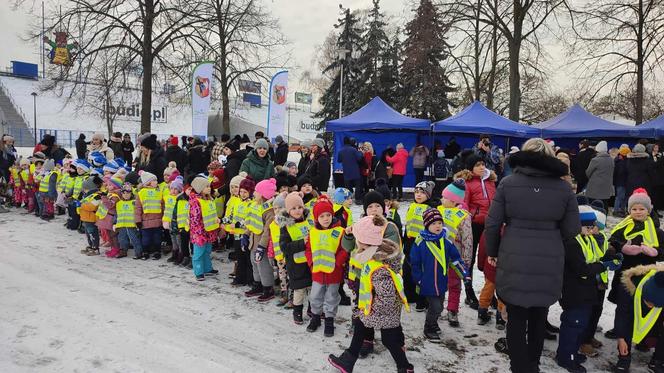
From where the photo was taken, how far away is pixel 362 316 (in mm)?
3393

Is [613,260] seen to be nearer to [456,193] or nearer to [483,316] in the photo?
[483,316]

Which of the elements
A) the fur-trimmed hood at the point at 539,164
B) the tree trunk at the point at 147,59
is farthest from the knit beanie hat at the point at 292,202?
the tree trunk at the point at 147,59

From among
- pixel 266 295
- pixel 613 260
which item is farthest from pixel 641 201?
pixel 266 295

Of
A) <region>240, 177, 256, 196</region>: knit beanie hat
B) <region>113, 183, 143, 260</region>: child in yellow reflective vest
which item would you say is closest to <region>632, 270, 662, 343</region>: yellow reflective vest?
<region>240, 177, 256, 196</region>: knit beanie hat

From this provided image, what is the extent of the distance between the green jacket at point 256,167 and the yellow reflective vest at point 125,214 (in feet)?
5.84

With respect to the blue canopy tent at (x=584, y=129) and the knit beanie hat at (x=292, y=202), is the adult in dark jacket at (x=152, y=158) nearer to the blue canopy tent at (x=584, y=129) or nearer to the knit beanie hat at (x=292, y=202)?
the knit beanie hat at (x=292, y=202)

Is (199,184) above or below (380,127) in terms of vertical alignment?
below

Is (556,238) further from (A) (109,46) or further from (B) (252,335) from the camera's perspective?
(A) (109,46)

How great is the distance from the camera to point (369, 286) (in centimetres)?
333

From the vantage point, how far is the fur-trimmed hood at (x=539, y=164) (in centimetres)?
292

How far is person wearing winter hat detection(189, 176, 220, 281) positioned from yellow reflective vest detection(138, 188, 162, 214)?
1042 mm

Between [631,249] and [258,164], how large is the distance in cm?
488

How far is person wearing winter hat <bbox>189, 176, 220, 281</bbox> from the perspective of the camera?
5.71 meters

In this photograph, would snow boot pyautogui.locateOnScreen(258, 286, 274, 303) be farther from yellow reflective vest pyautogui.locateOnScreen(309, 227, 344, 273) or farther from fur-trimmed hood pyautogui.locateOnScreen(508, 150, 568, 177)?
fur-trimmed hood pyautogui.locateOnScreen(508, 150, 568, 177)
